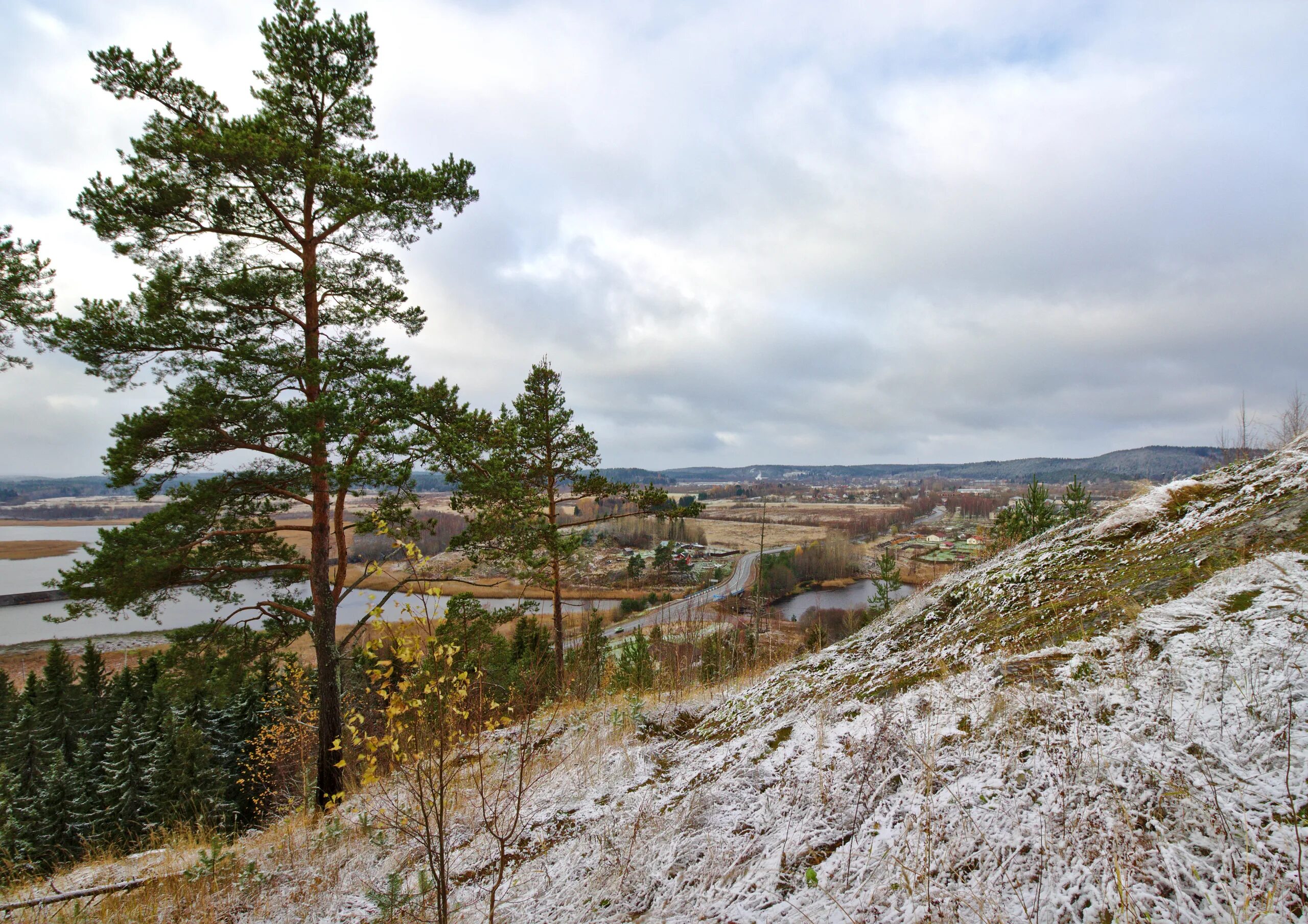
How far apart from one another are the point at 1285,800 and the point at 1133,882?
641mm

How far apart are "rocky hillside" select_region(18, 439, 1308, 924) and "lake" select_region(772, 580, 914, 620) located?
39055mm

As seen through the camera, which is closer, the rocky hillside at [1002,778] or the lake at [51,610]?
the rocky hillside at [1002,778]

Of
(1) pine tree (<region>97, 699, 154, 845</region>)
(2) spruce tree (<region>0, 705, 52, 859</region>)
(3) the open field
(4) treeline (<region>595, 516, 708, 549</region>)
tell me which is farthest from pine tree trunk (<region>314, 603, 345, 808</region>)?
(3) the open field

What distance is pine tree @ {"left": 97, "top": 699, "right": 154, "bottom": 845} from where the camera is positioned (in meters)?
16.8

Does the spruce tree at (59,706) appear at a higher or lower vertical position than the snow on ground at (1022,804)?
lower

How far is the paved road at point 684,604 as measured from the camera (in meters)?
35.3

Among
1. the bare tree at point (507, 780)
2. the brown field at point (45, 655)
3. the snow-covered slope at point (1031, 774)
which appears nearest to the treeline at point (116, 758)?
the brown field at point (45, 655)

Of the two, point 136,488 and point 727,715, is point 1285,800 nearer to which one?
point 727,715

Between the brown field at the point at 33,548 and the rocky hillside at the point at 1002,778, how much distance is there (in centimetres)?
6773

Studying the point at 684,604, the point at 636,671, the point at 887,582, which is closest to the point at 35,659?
the point at 684,604

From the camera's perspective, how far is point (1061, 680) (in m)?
2.96

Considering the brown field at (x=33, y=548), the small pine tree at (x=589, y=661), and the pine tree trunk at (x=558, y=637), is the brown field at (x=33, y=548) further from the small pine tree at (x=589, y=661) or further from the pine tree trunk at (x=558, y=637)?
the pine tree trunk at (x=558, y=637)

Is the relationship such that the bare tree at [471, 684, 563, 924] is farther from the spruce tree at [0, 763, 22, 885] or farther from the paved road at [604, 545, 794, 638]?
the paved road at [604, 545, 794, 638]

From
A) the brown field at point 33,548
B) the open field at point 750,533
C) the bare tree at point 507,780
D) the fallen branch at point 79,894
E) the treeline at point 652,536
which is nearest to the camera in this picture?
the bare tree at point 507,780
